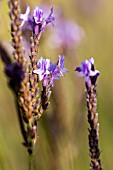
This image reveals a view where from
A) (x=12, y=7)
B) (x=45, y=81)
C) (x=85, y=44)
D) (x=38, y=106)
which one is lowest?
(x=38, y=106)

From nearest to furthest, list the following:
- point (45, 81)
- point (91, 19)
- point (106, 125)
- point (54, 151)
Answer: point (45, 81), point (54, 151), point (106, 125), point (91, 19)

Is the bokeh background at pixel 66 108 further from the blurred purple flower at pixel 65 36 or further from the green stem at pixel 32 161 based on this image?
the green stem at pixel 32 161

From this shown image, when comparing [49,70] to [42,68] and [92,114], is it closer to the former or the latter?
[42,68]

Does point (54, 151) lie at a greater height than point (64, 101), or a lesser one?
lesser

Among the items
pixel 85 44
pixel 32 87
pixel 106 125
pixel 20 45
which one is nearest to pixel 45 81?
pixel 32 87

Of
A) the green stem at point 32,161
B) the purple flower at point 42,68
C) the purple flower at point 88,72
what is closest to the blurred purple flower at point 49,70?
the purple flower at point 42,68

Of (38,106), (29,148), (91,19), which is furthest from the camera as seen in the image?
(91,19)

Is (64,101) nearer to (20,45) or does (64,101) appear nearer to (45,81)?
(45,81)
